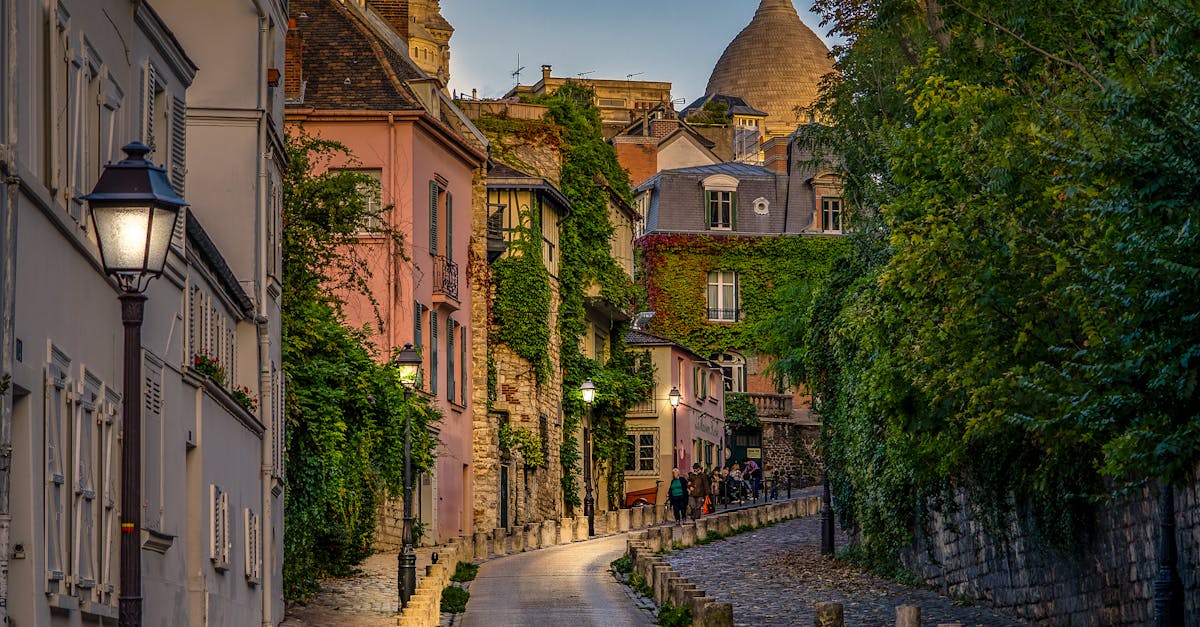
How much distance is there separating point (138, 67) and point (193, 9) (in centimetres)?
720

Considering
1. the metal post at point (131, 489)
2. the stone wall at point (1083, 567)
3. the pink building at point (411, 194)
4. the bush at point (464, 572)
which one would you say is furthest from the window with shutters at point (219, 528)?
the pink building at point (411, 194)

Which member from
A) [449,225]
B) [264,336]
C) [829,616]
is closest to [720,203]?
[449,225]

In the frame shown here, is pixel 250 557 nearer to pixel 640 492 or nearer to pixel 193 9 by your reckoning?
pixel 193 9

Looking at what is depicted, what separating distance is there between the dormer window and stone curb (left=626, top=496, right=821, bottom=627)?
2093cm

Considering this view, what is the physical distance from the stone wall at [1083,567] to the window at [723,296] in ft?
157

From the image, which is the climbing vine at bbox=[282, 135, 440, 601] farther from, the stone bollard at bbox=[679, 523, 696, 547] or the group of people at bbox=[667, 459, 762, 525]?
the group of people at bbox=[667, 459, 762, 525]

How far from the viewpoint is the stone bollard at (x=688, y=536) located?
44281 mm

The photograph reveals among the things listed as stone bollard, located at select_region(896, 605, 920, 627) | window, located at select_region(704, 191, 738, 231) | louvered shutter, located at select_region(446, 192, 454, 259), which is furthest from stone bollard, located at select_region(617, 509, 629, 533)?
stone bollard, located at select_region(896, 605, 920, 627)

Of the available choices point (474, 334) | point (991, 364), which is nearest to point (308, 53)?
point (474, 334)

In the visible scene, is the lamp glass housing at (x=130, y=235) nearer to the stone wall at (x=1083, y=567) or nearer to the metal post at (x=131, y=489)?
the metal post at (x=131, y=489)

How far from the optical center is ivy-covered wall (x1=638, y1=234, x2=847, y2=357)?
257 feet

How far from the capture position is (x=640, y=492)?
68.7 m

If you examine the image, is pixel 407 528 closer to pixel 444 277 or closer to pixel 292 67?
pixel 292 67

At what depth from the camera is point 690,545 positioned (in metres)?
44.6
